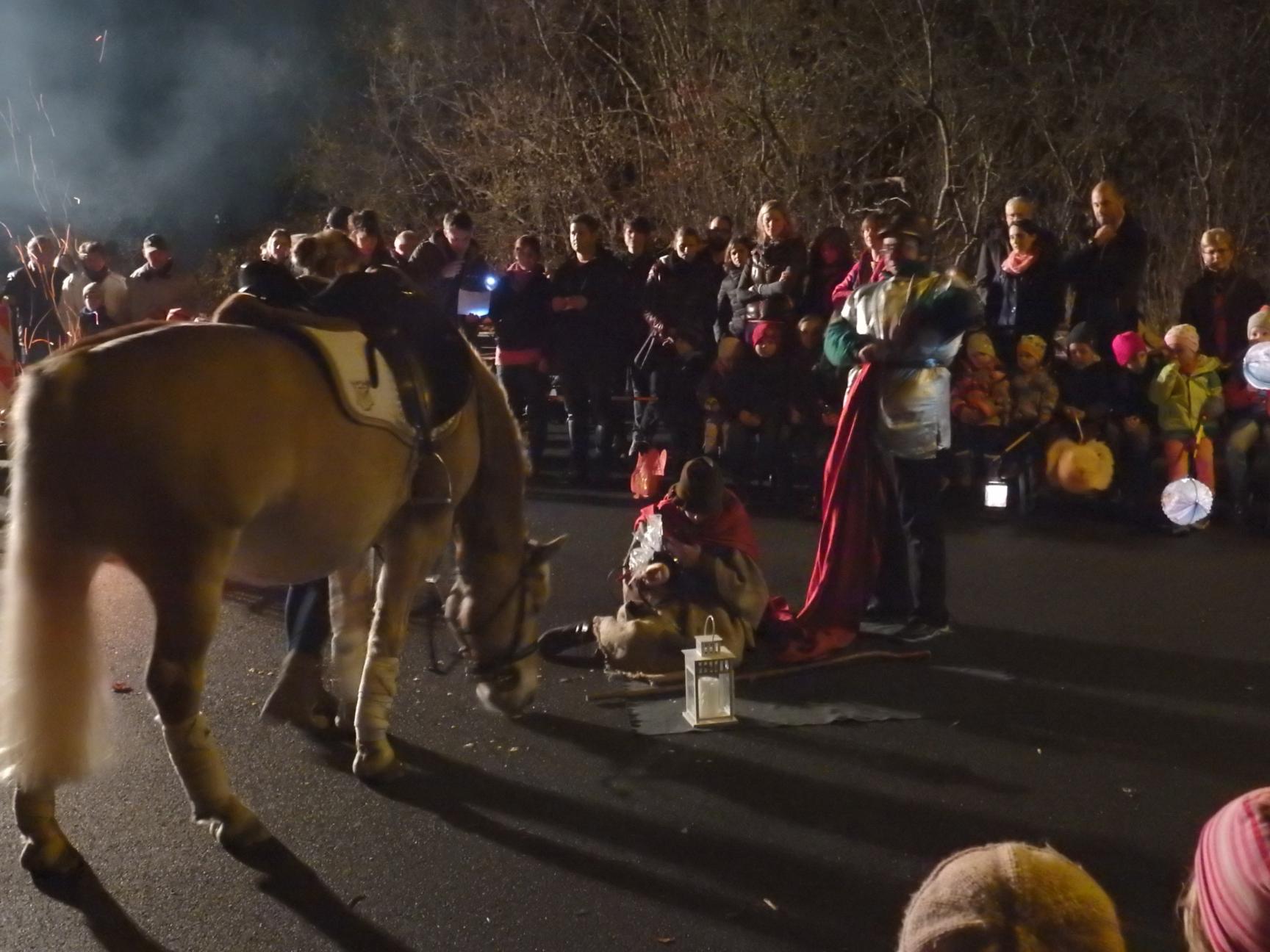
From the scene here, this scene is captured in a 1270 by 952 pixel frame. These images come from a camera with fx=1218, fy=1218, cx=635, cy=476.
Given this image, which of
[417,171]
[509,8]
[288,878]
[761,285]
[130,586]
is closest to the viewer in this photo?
[288,878]

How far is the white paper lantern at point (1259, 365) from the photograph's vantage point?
7.51 meters

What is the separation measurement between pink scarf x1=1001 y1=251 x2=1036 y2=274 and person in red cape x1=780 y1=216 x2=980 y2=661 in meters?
3.22

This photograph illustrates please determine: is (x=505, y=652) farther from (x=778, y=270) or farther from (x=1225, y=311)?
(x=1225, y=311)

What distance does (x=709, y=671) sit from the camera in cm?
444

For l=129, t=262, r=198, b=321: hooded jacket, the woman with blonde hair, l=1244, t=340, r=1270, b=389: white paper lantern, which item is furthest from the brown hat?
l=129, t=262, r=198, b=321: hooded jacket

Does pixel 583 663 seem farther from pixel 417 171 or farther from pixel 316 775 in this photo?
pixel 417 171

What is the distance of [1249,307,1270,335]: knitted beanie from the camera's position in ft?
25.2

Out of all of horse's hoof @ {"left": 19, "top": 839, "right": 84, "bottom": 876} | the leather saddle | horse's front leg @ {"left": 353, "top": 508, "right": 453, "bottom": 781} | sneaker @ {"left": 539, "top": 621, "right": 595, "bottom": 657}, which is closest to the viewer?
horse's hoof @ {"left": 19, "top": 839, "right": 84, "bottom": 876}

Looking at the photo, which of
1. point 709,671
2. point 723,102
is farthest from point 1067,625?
point 723,102

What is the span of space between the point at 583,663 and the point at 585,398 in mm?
4200

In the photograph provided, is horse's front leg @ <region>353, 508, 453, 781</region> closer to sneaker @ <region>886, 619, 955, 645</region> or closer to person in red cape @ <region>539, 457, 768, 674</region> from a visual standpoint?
person in red cape @ <region>539, 457, 768, 674</region>

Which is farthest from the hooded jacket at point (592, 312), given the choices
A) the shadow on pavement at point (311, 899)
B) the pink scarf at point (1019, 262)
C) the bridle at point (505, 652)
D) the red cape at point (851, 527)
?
the shadow on pavement at point (311, 899)

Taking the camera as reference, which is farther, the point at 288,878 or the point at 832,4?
the point at 832,4

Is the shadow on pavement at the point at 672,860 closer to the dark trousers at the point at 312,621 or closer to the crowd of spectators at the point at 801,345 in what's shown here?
the dark trousers at the point at 312,621
